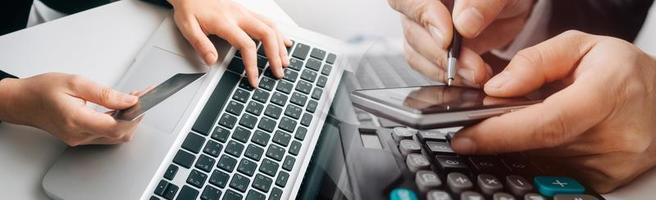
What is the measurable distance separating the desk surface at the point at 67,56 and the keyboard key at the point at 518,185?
0.17ft

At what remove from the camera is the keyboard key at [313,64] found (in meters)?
0.32

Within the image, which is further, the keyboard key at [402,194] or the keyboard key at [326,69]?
the keyboard key at [326,69]

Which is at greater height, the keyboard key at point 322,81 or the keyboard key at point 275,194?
the keyboard key at point 322,81

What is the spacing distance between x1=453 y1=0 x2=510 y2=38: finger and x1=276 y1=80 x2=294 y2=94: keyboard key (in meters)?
0.11

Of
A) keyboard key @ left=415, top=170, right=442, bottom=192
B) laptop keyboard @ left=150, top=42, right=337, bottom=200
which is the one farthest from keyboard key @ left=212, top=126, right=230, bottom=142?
keyboard key @ left=415, top=170, right=442, bottom=192

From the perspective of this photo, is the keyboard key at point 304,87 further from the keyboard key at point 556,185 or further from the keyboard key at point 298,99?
the keyboard key at point 556,185

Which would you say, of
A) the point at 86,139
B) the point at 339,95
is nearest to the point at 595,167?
the point at 339,95

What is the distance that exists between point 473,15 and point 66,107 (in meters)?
0.21

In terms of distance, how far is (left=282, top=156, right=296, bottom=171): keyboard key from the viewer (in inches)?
10.1

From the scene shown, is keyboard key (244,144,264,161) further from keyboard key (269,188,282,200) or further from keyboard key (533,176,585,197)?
keyboard key (533,176,585,197)

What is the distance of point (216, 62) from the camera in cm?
30

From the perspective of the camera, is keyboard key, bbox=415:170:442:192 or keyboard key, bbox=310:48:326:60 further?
keyboard key, bbox=310:48:326:60

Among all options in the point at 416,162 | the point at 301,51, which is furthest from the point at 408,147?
the point at 301,51

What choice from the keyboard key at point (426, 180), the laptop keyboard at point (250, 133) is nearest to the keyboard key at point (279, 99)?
the laptop keyboard at point (250, 133)
